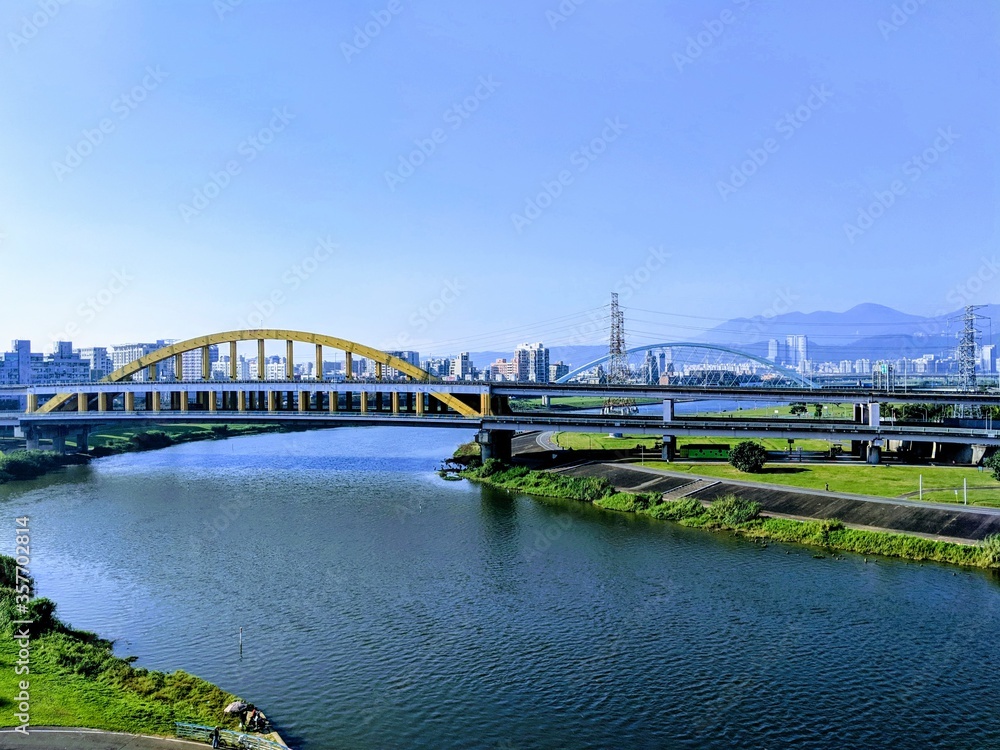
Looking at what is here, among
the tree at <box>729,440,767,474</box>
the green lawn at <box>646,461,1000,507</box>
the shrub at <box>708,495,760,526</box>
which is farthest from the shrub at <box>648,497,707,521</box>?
the tree at <box>729,440,767,474</box>

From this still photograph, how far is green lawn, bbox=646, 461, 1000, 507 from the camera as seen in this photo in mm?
42812

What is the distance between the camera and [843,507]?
40.7 metres

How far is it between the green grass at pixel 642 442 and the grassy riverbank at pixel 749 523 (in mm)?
15564

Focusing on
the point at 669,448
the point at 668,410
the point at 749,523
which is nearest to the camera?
the point at 749,523

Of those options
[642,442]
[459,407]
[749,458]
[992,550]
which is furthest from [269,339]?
[992,550]

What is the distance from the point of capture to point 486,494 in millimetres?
53594

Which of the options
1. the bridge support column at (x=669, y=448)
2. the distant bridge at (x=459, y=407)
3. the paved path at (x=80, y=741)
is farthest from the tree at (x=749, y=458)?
the paved path at (x=80, y=741)

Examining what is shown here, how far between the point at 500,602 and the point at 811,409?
107 m

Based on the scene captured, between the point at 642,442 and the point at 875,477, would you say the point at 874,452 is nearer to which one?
the point at 875,477

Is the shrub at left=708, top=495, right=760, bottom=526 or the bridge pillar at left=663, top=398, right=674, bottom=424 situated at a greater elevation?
the bridge pillar at left=663, top=398, right=674, bottom=424

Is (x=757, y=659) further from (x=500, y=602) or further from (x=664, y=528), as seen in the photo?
(x=664, y=528)

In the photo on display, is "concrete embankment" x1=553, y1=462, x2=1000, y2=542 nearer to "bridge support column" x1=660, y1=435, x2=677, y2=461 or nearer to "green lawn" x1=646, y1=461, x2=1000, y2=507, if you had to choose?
"green lawn" x1=646, y1=461, x2=1000, y2=507

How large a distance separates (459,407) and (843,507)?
34.7 metres

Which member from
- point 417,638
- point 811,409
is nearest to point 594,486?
point 417,638
